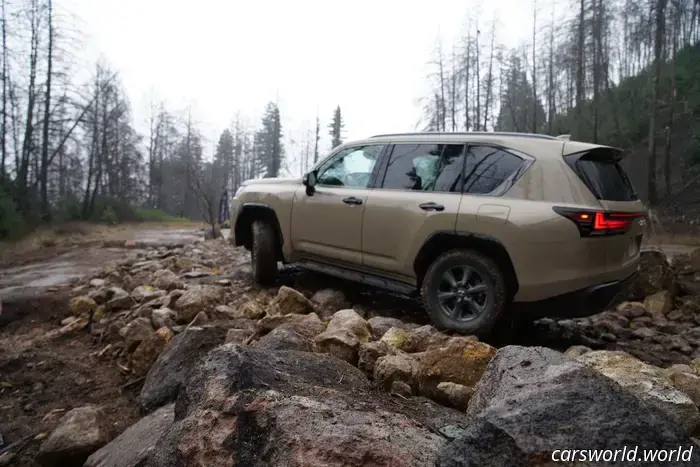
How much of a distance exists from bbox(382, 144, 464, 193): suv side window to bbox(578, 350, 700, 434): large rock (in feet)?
6.12

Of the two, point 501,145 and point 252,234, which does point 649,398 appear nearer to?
point 501,145

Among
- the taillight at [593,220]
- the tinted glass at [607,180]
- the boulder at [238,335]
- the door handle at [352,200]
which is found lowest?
the boulder at [238,335]

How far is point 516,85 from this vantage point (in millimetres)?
34656

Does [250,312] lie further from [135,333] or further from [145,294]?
[145,294]

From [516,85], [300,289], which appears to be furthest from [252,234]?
[516,85]

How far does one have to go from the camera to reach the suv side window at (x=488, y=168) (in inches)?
145

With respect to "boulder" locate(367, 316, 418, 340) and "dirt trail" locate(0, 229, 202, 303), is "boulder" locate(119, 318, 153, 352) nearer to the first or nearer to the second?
"boulder" locate(367, 316, 418, 340)

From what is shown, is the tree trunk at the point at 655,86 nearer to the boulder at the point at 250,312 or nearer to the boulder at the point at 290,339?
the boulder at the point at 250,312

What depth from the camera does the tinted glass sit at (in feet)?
11.2

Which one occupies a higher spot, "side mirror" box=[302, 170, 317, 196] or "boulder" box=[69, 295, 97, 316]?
"side mirror" box=[302, 170, 317, 196]

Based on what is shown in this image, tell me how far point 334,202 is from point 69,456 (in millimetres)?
3050

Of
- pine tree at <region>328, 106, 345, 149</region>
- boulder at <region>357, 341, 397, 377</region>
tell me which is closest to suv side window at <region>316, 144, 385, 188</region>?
boulder at <region>357, 341, 397, 377</region>

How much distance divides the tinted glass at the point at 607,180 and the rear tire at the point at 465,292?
3.08ft

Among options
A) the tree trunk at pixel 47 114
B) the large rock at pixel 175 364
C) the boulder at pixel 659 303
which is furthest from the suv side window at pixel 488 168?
the tree trunk at pixel 47 114
